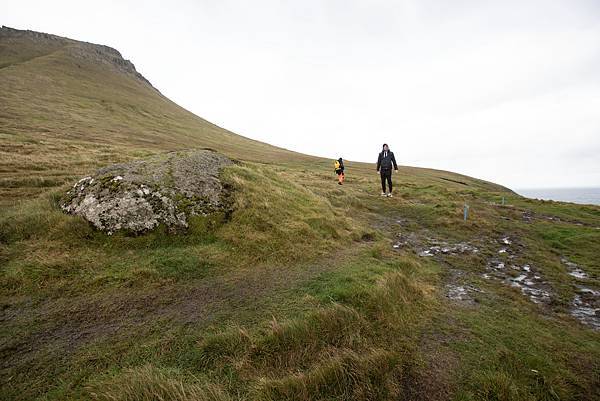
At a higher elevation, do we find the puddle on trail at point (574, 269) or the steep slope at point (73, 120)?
the steep slope at point (73, 120)

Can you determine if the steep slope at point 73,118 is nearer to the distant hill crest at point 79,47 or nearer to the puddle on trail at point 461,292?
the distant hill crest at point 79,47

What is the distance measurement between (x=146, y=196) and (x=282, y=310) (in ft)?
23.1

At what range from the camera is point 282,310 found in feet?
22.3

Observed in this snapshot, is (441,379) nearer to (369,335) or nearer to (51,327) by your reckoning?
(369,335)

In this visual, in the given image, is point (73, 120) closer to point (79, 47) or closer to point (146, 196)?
point (146, 196)

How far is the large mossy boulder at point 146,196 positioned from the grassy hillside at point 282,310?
51 centimetres

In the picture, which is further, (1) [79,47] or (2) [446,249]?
(1) [79,47]

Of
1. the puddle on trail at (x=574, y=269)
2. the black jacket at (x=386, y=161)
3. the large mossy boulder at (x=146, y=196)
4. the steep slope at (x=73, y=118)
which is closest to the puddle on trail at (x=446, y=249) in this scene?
the puddle on trail at (x=574, y=269)

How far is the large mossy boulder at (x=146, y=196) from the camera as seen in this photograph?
10.2 m

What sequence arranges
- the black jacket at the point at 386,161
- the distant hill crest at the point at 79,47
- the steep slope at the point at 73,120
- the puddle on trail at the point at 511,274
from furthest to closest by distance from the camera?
the distant hill crest at the point at 79,47 < the steep slope at the point at 73,120 < the black jacket at the point at 386,161 < the puddle on trail at the point at 511,274

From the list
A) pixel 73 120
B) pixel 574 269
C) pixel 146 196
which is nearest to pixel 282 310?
pixel 146 196

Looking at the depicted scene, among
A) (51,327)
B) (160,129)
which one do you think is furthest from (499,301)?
(160,129)

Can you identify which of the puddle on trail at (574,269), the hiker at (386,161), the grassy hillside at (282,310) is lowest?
the grassy hillside at (282,310)

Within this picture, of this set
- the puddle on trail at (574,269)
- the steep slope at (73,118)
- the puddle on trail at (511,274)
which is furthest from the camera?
the steep slope at (73,118)
